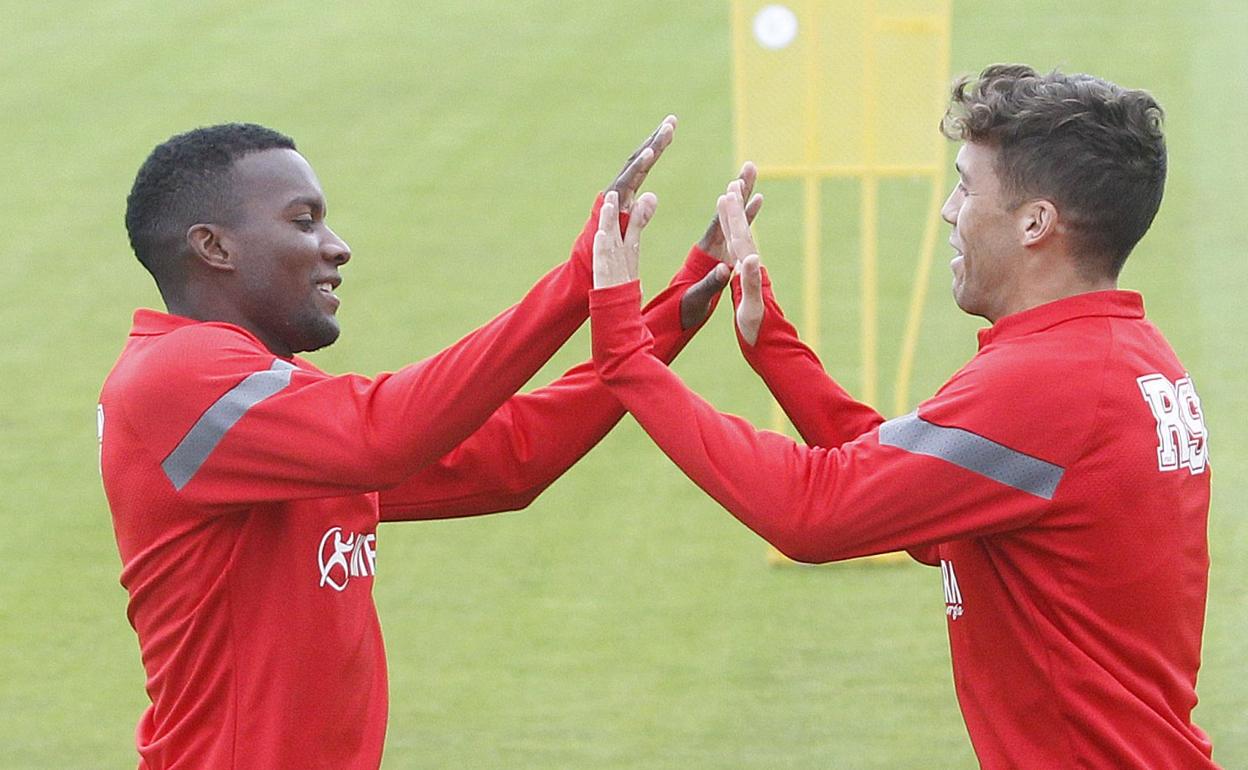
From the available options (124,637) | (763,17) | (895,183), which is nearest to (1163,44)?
(895,183)

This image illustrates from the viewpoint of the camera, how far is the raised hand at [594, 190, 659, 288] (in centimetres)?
298

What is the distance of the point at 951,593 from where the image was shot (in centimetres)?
316

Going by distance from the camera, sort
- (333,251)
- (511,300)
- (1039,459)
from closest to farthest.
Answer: (1039,459), (333,251), (511,300)

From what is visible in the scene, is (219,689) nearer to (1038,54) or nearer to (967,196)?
(967,196)

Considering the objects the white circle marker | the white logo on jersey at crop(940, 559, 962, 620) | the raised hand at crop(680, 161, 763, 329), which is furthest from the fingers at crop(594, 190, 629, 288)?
the white circle marker

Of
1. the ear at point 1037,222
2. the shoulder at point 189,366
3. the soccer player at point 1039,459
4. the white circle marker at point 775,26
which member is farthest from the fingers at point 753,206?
the white circle marker at point 775,26

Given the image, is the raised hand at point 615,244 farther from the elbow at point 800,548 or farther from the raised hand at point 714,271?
the elbow at point 800,548

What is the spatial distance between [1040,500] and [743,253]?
27.9 inches

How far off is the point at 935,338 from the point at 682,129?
13.3 feet

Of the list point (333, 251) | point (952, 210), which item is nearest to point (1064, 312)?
point (952, 210)

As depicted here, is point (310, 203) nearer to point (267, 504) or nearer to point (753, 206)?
point (267, 504)

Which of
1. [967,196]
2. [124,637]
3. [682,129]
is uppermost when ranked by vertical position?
[967,196]

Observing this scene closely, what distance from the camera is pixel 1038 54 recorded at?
1499 cm

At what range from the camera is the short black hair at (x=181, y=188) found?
3.24 meters
